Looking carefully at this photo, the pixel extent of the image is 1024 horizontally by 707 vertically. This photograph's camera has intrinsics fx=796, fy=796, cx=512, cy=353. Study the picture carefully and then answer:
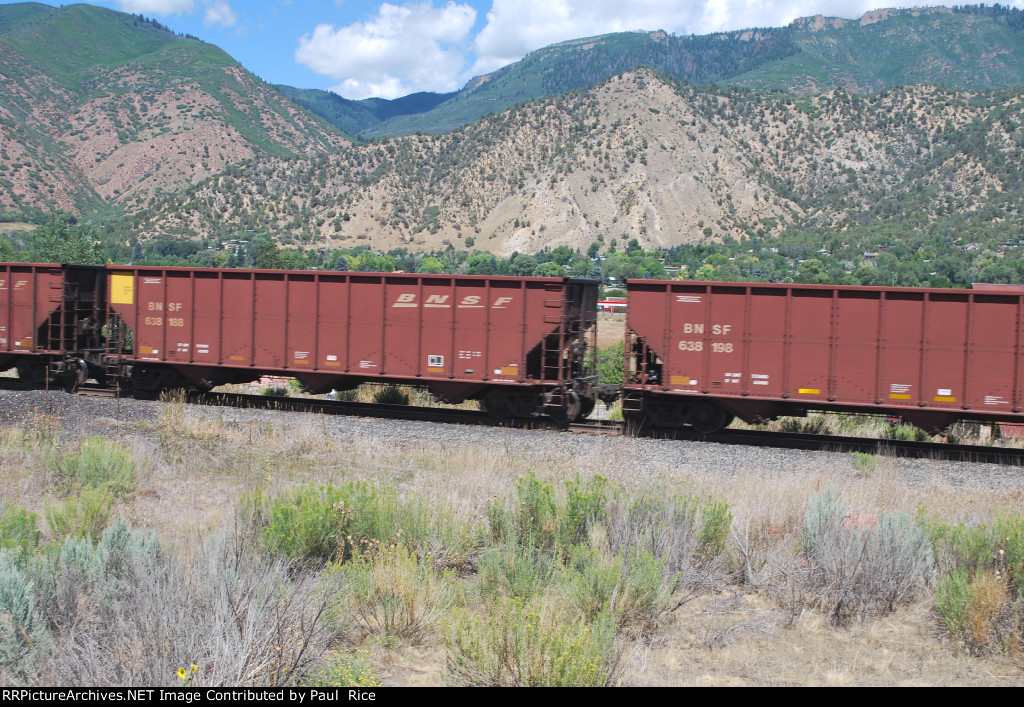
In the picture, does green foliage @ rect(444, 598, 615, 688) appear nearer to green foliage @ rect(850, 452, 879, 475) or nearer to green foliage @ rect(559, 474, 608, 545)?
green foliage @ rect(559, 474, 608, 545)

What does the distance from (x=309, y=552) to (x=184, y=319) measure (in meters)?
13.9

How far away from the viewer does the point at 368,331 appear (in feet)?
60.5

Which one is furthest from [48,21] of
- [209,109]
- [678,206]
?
[678,206]

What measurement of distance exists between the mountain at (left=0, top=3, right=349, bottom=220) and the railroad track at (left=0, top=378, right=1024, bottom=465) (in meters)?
111

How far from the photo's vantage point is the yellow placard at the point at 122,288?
2036 cm

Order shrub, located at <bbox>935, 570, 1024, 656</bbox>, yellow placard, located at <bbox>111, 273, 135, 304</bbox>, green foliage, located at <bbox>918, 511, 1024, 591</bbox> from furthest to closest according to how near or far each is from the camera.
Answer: yellow placard, located at <bbox>111, 273, 135, 304</bbox> → green foliage, located at <bbox>918, 511, 1024, 591</bbox> → shrub, located at <bbox>935, 570, 1024, 656</bbox>

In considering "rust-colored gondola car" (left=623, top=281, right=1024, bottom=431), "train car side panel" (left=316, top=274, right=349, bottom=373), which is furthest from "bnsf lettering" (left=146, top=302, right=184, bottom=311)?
"rust-colored gondola car" (left=623, top=281, right=1024, bottom=431)

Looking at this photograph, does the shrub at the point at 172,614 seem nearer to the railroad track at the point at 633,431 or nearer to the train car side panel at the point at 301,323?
the railroad track at the point at 633,431

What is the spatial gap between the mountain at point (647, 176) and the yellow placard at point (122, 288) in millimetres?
80189

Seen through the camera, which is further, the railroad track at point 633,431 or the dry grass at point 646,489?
the railroad track at point 633,431

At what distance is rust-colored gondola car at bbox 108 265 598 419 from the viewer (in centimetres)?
1733

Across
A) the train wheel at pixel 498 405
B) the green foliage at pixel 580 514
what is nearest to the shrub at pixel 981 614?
the green foliage at pixel 580 514

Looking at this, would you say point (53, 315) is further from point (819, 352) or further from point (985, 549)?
point (985, 549)
